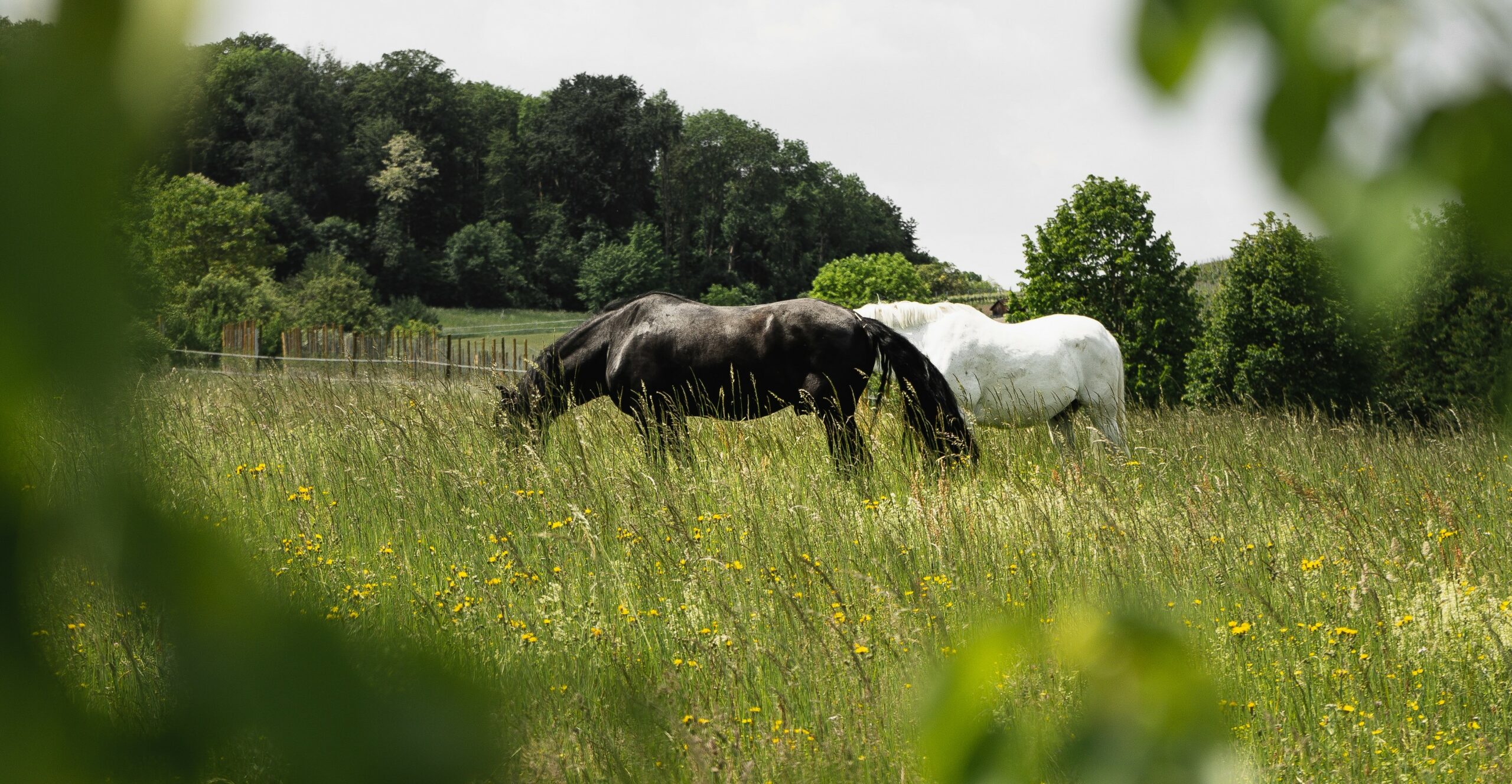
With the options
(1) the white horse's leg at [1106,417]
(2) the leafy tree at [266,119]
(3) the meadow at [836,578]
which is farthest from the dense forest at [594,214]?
(2) the leafy tree at [266,119]

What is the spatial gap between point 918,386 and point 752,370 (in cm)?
108

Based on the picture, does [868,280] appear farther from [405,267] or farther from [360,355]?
[360,355]

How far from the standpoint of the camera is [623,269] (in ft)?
210

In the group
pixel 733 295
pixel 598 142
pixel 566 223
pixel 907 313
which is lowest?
pixel 733 295

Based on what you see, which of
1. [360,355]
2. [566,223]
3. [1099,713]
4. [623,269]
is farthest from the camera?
[566,223]

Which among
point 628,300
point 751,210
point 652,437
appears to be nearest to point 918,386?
point 652,437

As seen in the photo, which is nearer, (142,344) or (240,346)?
(142,344)

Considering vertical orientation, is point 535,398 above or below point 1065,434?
above

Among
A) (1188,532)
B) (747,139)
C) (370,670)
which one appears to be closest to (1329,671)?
(1188,532)

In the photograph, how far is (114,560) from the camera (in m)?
0.32

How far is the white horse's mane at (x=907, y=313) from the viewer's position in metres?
8.02

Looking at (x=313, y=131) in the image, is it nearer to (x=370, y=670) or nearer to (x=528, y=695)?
(x=528, y=695)

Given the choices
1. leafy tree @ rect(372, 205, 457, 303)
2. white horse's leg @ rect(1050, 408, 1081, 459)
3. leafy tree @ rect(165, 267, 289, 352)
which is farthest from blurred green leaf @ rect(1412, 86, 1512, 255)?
leafy tree @ rect(372, 205, 457, 303)

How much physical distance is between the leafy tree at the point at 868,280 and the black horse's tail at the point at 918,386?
147 feet
